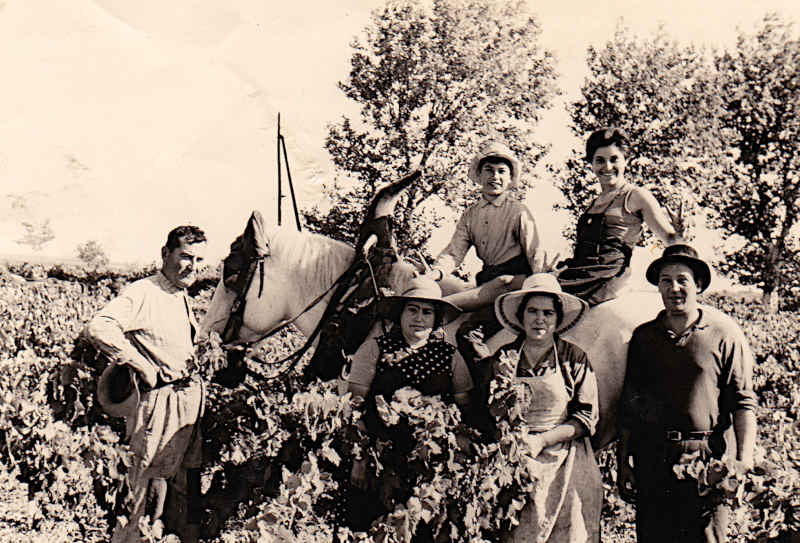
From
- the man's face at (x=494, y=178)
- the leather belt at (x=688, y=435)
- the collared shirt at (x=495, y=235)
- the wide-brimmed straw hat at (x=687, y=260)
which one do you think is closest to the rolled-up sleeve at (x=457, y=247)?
the collared shirt at (x=495, y=235)

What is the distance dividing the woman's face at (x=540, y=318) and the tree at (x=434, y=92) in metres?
15.1

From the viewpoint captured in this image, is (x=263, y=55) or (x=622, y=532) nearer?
(x=622, y=532)

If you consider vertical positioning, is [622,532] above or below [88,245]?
below

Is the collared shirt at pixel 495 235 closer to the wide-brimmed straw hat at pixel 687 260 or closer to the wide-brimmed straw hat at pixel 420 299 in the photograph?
the wide-brimmed straw hat at pixel 420 299

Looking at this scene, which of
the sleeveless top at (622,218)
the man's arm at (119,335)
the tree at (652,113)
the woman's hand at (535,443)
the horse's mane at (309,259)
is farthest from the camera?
the tree at (652,113)

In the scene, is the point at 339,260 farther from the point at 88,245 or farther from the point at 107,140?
the point at 88,245

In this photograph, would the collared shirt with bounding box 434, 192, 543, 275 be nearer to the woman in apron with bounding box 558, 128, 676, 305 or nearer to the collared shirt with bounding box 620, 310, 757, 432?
the woman in apron with bounding box 558, 128, 676, 305

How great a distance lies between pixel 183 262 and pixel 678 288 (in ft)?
7.93

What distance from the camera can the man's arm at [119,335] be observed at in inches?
123

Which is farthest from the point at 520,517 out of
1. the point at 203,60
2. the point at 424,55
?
the point at 424,55

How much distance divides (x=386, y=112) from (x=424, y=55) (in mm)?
1929

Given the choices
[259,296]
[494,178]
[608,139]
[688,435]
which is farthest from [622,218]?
[259,296]

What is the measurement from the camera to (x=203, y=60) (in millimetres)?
12383

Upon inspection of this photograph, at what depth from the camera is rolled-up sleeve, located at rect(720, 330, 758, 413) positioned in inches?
112
